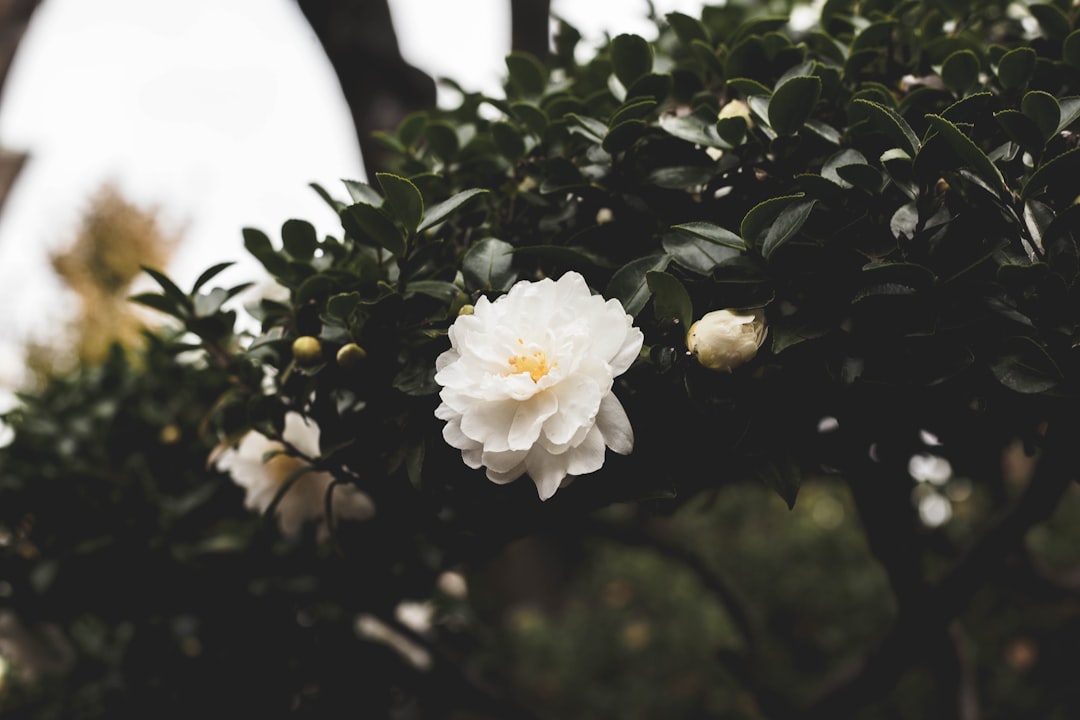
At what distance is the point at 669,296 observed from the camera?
726 mm

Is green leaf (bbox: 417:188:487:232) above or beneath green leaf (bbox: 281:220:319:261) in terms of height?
above

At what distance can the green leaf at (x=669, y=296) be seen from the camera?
0.71 meters

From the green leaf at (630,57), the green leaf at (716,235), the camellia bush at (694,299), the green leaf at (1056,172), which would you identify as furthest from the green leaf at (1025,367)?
the green leaf at (630,57)

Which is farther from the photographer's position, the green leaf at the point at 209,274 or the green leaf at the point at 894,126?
the green leaf at the point at 209,274

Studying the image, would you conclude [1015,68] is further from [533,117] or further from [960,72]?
[533,117]

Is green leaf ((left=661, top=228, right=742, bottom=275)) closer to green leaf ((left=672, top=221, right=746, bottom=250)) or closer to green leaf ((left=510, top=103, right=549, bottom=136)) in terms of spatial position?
green leaf ((left=672, top=221, right=746, bottom=250))

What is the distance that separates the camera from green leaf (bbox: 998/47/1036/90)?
2.77 feet

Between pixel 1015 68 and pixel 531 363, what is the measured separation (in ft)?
2.09

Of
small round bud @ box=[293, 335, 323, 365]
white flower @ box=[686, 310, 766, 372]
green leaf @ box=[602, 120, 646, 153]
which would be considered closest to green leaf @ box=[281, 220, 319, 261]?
small round bud @ box=[293, 335, 323, 365]

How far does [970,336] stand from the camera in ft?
2.42

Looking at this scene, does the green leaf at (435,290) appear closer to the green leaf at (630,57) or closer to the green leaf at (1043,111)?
the green leaf at (630,57)

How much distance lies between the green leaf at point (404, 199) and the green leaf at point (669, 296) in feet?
0.83

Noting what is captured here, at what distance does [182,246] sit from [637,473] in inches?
406

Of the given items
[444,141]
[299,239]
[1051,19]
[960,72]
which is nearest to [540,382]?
[299,239]
